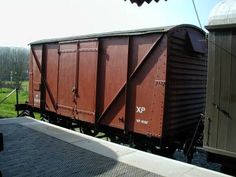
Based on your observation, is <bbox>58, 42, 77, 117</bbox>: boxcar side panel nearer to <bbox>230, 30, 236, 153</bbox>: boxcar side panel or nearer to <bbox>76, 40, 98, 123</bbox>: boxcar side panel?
<bbox>76, 40, 98, 123</bbox>: boxcar side panel

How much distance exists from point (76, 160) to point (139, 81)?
3.01 meters

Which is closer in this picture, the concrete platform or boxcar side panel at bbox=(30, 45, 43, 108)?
the concrete platform

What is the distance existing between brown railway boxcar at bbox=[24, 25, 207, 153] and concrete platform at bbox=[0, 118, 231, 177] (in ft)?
4.61

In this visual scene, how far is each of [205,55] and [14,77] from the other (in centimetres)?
4200

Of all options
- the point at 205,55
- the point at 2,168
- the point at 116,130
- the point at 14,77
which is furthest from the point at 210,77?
the point at 14,77

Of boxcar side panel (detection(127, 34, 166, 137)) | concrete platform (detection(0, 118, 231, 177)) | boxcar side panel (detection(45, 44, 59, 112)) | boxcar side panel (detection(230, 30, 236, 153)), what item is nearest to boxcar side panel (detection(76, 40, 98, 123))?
boxcar side panel (detection(127, 34, 166, 137))

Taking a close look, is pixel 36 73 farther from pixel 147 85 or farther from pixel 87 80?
pixel 147 85

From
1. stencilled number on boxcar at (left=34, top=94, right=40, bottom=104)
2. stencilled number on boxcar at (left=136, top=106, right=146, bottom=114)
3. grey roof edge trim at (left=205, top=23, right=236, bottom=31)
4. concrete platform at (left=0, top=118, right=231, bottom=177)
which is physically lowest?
concrete platform at (left=0, top=118, right=231, bottom=177)

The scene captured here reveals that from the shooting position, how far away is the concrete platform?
16.5ft

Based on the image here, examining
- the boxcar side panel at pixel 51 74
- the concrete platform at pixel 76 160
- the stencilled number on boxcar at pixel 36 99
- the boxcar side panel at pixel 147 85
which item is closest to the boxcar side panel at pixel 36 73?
the stencilled number on boxcar at pixel 36 99

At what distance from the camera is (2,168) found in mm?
5059

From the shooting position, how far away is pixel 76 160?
5.61m

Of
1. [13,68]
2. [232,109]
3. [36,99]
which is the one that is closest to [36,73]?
[36,99]

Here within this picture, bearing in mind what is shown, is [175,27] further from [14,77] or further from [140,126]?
[14,77]
